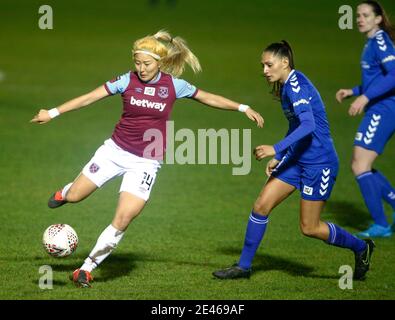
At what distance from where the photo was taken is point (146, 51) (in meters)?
8.12

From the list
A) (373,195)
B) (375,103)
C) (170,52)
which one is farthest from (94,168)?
(375,103)

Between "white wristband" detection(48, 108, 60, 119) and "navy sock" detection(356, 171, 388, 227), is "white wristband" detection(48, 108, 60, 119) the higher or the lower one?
the higher one

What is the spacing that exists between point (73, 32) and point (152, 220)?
2363cm

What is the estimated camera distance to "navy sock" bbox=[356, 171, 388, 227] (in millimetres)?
10836

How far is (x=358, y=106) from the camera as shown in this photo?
32.7 feet

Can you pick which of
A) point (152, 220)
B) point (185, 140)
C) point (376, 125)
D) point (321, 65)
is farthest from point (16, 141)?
point (321, 65)

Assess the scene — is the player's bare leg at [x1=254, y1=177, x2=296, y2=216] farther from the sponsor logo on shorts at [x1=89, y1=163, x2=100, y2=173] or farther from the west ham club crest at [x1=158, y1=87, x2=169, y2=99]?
the sponsor logo on shorts at [x1=89, y1=163, x2=100, y2=173]

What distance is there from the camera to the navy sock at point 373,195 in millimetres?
10836

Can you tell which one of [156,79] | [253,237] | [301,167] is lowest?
[253,237]

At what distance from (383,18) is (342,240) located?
3240 mm

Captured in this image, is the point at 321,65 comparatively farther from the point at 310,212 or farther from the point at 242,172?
the point at 310,212

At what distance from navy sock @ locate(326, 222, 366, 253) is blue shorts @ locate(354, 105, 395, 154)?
233cm

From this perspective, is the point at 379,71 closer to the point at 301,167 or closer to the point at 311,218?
the point at 301,167

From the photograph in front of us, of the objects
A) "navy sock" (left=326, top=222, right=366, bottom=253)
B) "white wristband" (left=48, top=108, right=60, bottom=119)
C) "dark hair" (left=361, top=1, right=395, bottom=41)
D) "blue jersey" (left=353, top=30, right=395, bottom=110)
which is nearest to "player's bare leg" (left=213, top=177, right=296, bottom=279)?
"navy sock" (left=326, top=222, right=366, bottom=253)
